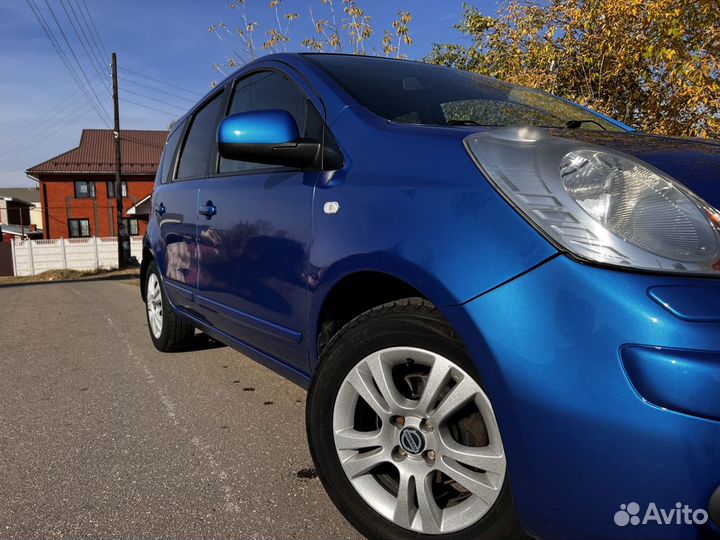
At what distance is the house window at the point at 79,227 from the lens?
3819 centimetres

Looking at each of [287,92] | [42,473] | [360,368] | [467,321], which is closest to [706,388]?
[467,321]

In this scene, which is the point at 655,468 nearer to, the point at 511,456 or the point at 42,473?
the point at 511,456

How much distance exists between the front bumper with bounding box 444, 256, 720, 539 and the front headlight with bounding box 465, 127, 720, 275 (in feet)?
0.18

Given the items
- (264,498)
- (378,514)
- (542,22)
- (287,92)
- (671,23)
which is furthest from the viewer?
(542,22)

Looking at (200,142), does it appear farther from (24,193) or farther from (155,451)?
(24,193)

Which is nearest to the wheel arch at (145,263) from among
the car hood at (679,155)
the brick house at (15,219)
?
the car hood at (679,155)

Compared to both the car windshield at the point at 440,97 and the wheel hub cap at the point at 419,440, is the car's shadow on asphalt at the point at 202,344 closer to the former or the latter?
the car windshield at the point at 440,97

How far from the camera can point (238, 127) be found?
84.4 inches

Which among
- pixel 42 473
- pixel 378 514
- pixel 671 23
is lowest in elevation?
pixel 42 473

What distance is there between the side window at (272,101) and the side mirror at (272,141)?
12 cm

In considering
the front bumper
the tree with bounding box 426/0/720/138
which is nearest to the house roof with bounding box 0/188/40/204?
the tree with bounding box 426/0/720/138

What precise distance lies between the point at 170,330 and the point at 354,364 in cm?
288

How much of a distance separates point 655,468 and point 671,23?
5497 millimetres

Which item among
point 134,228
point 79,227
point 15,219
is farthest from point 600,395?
point 15,219
